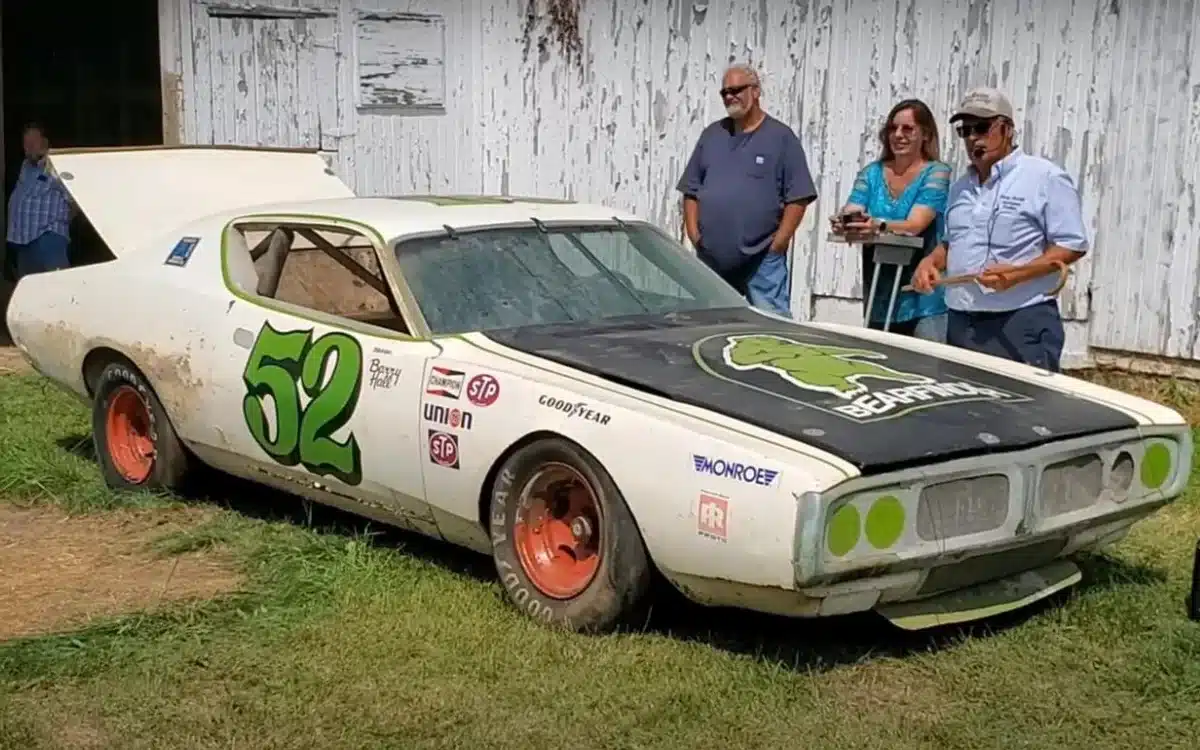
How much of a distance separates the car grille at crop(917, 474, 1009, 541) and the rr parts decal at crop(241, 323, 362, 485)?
196 cm

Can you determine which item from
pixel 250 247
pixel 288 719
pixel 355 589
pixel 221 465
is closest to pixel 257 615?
pixel 355 589

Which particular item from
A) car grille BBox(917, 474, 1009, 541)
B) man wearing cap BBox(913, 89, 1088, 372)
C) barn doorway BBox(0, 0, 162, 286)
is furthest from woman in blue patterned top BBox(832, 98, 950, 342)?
barn doorway BBox(0, 0, 162, 286)

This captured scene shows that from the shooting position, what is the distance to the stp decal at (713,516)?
173 inches

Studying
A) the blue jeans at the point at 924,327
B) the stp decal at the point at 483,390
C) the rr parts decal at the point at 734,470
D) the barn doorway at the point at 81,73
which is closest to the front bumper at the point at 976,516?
the rr parts decal at the point at 734,470

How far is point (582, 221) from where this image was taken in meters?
6.23

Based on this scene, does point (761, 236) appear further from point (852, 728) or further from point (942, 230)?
point (852, 728)

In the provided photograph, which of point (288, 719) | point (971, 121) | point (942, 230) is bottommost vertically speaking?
point (288, 719)

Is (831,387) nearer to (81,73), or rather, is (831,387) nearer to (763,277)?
(763,277)

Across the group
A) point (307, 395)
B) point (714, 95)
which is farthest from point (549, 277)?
point (714, 95)

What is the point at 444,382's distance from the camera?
5227mm

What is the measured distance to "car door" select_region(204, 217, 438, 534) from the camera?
537 centimetres

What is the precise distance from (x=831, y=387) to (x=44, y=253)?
8720mm

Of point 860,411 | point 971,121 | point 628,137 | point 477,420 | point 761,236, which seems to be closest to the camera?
point 860,411

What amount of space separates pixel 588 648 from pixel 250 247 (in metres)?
2.49
